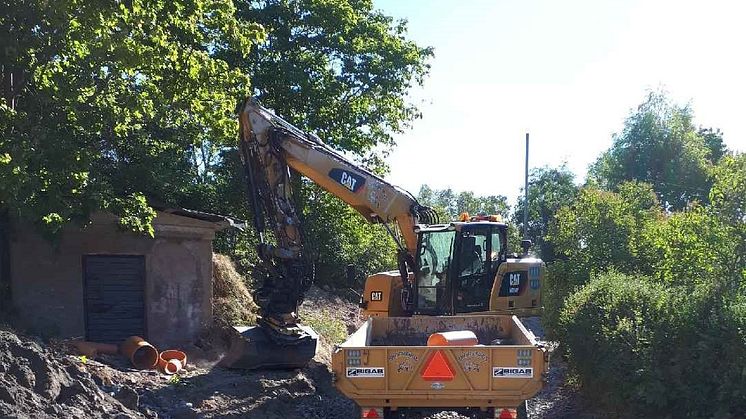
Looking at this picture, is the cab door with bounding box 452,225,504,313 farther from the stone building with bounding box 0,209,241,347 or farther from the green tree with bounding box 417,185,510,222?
the green tree with bounding box 417,185,510,222

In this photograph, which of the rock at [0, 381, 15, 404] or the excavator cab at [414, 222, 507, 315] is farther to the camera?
the excavator cab at [414, 222, 507, 315]

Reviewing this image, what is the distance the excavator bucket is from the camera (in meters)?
11.3

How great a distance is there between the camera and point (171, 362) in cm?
1208

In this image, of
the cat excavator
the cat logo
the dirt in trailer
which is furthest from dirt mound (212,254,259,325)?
the cat logo

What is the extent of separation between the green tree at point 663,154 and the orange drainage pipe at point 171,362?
30.6m

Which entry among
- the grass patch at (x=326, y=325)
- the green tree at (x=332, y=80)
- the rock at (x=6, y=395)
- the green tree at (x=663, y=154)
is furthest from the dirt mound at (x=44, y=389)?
the green tree at (x=663, y=154)

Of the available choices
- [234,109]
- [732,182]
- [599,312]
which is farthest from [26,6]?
[732,182]

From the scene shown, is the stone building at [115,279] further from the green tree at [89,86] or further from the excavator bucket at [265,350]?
the excavator bucket at [265,350]

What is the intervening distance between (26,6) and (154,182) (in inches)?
246

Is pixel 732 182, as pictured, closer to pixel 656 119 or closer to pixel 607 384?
pixel 607 384

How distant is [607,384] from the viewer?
356 inches

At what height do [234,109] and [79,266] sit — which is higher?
[234,109]

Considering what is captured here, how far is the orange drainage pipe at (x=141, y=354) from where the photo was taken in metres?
12.1

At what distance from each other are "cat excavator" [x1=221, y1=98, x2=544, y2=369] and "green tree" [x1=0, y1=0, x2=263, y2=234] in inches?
78.2
